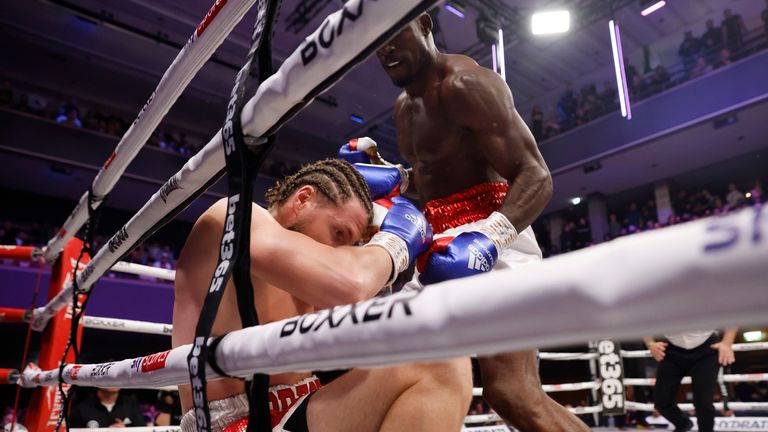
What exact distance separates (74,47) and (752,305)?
414 inches

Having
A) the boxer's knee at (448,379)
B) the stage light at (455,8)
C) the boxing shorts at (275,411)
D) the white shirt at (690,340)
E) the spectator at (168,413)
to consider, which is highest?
the stage light at (455,8)

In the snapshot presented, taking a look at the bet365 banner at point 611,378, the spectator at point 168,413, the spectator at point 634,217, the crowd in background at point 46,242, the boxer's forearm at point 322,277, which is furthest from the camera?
the spectator at point 634,217

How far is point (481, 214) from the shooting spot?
157 cm

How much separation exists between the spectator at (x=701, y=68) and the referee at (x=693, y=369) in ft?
20.0

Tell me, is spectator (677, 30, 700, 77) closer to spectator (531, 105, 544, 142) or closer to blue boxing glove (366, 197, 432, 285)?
spectator (531, 105, 544, 142)

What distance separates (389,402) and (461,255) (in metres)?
0.32

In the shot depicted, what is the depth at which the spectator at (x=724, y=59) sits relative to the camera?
7902 mm

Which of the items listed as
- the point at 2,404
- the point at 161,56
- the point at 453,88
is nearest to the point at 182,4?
the point at 161,56

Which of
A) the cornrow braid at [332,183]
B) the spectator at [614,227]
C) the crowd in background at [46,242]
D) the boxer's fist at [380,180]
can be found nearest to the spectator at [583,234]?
the spectator at [614,227]

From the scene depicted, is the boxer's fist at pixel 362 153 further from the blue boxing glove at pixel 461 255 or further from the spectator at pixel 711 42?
the spectator at pixel 711 42

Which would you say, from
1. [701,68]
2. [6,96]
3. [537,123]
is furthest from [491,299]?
[537,123]

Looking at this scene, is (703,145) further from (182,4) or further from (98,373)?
(98,373)

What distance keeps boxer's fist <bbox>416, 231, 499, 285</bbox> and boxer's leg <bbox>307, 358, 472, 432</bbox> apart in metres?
0.19

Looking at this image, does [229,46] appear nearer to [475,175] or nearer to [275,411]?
[475,175]
